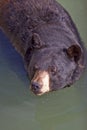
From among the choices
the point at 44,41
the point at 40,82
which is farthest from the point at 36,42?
the point at 40,82

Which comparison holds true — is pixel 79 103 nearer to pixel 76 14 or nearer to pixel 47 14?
pixel 47 14

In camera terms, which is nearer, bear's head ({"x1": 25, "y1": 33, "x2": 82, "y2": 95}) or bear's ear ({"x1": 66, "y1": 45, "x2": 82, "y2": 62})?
bear's head ({"x1": 25, "y1": 33, "x2": 82, "y2": 95})

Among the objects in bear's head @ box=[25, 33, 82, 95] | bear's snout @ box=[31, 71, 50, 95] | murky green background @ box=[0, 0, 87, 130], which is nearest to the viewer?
bear's snout @ box=[31, 71, 50, 95]

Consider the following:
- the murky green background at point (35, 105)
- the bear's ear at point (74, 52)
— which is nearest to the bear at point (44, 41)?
the bear's ear at point (74, 52)

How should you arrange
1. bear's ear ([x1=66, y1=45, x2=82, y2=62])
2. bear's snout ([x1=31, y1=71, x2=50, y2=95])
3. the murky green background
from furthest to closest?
the murky green background → bear's ear ([x1=66, y1=45, x2=82, y2=62]) → bear's snout ([x1=31, y1=71, x2=50, y2=95])

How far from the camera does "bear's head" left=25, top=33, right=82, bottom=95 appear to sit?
5.15 metres

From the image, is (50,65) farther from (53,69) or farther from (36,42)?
(36,42)

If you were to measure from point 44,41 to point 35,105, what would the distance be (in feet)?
2.49

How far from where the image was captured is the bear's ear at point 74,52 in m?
5.30

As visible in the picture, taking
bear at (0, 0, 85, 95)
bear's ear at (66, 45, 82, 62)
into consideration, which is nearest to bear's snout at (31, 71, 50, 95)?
bear at (0, 0, 85, 95)

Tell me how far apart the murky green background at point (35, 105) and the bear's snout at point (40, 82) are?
16.3 inches

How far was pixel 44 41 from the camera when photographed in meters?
5.62

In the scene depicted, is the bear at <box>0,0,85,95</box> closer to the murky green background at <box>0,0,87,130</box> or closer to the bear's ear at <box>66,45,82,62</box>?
the bear's ear at <box>66,45,82,62</box>

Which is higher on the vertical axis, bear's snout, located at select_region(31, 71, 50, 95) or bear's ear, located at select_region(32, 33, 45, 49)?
bear's ear, located at select_region(32, 33, 45, 49)
